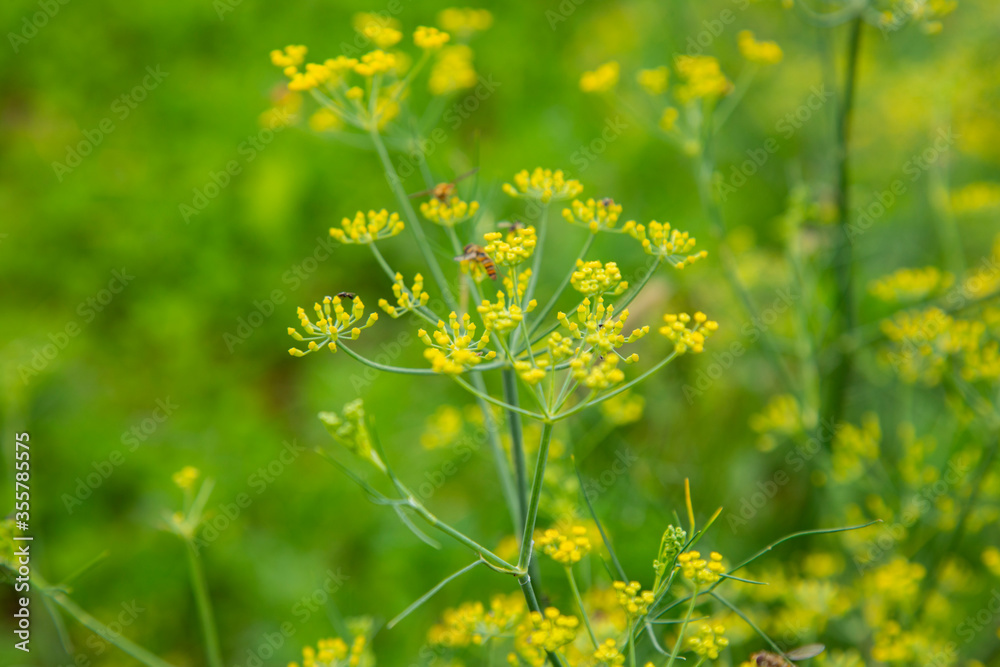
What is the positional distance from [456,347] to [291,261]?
3.57 metres

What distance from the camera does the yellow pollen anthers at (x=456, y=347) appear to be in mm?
1411

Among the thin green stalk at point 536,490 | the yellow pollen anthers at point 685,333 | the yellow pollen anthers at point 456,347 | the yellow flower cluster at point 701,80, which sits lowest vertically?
the thin green stalk at point 536,490

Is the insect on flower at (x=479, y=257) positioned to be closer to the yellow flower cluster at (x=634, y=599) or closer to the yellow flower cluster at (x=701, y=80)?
the yellow flower cluster at (x=634, y=599)

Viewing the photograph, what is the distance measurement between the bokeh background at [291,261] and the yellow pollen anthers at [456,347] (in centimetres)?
154

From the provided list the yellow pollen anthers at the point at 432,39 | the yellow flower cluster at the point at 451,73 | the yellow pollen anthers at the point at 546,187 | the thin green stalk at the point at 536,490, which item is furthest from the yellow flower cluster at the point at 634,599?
the yellow flower cluster at the point at 451,73

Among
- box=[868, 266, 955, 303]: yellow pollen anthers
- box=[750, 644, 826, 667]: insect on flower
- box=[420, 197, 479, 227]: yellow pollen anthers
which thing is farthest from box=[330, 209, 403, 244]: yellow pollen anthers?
box=[868, 266, 955, 303]: yellow pollen anthers

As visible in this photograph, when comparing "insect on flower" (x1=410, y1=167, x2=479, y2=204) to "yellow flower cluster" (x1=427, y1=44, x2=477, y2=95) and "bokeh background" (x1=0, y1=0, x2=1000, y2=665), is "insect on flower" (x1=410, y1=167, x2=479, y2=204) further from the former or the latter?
"bokeh background" (x1=0, y1=0, x2=1000, y2=665)

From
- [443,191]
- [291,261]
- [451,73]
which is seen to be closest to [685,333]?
[443,191]

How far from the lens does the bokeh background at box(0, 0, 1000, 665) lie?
11.9 ft

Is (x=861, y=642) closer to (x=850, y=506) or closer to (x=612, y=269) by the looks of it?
(x=850, y=506)

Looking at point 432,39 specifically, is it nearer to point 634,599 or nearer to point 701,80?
point 701,80

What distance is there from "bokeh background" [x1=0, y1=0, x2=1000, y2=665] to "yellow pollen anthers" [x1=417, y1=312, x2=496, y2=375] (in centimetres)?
154

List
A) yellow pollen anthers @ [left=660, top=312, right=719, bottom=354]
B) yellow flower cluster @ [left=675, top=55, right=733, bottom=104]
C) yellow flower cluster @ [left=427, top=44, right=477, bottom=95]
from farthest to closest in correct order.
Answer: yellow flower cluster @ [left=427, top=44, right=477, bottom=95] → yellow flower cluster @ [left=675, top=55, right=733, bottom=104] → yellow pollen anthers @ [left=660, top=312, right=719, bottom=354]

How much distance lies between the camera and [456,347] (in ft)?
4.94
